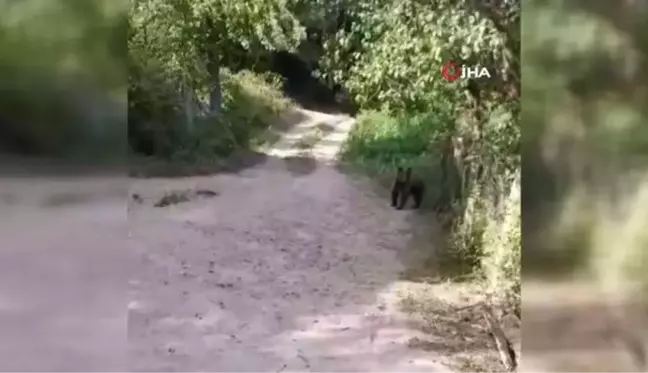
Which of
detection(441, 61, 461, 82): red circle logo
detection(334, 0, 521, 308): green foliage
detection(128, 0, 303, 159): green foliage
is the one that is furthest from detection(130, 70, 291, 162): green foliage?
detection(441, 61, 461, 82): red circle logo

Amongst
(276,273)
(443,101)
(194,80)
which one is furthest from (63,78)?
(443,101)

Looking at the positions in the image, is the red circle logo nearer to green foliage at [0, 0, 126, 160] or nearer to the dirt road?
the dirt road

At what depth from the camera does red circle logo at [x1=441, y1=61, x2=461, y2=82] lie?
138 centimetres

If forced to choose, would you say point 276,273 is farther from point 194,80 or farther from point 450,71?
point 450,71

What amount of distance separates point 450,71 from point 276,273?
49cm

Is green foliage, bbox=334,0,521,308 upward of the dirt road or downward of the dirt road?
upward

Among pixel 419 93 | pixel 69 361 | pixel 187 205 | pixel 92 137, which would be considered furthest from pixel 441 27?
pixel 69 361

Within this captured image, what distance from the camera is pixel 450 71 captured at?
1377 mm

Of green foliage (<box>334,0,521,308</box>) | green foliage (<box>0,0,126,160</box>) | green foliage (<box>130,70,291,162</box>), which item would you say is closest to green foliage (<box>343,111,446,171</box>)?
green foliage (<box>334,0,521,308</box>)

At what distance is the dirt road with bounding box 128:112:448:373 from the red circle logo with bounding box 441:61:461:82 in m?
0.20

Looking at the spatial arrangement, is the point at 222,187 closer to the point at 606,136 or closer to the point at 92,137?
the point at 92,137

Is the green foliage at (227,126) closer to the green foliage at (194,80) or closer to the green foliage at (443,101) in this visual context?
the green foliage at (194,80)

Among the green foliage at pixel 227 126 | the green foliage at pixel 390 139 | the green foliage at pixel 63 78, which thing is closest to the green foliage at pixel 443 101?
the green foliage at pixel 390 139

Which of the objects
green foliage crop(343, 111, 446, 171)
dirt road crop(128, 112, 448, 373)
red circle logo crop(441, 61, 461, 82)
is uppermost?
red circle logo crop(441, 61, 461, 82)
